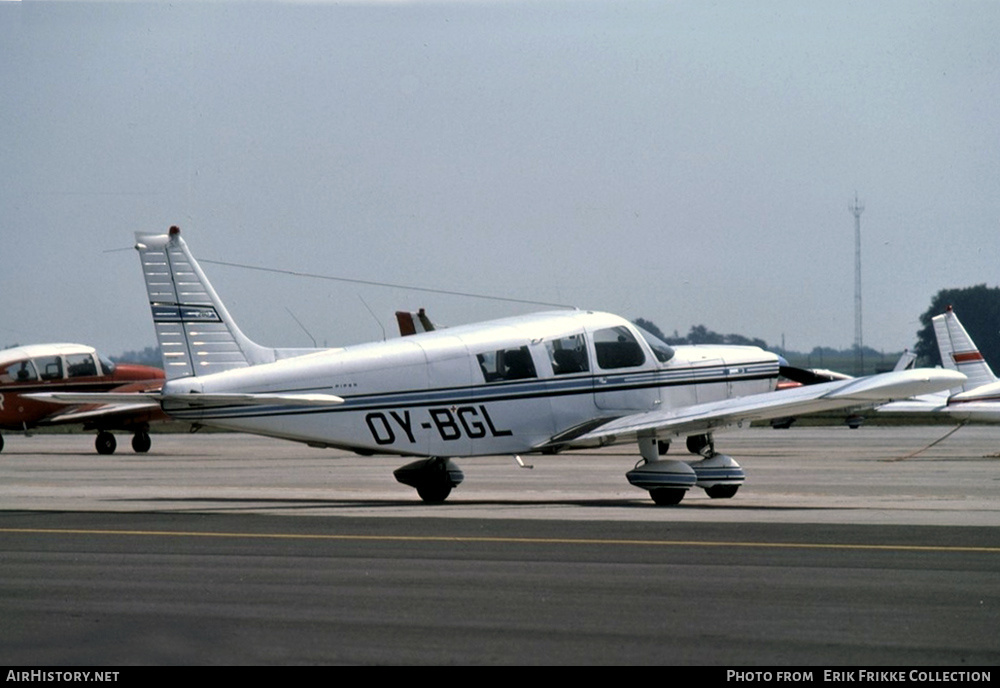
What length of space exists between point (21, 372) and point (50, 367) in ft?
2.72

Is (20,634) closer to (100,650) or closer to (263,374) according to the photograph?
(100,650)

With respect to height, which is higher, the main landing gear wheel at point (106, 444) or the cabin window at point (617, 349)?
the cabin window at point (617, 349)

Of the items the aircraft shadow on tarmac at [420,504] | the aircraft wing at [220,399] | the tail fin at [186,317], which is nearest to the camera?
the aircraft wing at [220,399]

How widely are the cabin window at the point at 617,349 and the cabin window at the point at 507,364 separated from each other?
117cm

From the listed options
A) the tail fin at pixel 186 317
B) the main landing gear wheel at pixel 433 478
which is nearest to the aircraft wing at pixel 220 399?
the tail fin at pixel 186 317

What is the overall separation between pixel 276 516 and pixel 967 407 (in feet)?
88.9

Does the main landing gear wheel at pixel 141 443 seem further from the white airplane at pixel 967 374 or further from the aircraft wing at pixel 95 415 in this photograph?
the white airplane at pixel 967 374

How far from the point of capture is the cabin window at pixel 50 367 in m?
41.3

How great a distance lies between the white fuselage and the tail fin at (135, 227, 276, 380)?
1.38 feet

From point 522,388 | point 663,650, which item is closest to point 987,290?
point 522,388

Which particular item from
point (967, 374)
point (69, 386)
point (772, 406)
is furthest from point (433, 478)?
point (967, 374)

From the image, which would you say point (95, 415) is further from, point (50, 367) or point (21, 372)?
point (21, 372)
